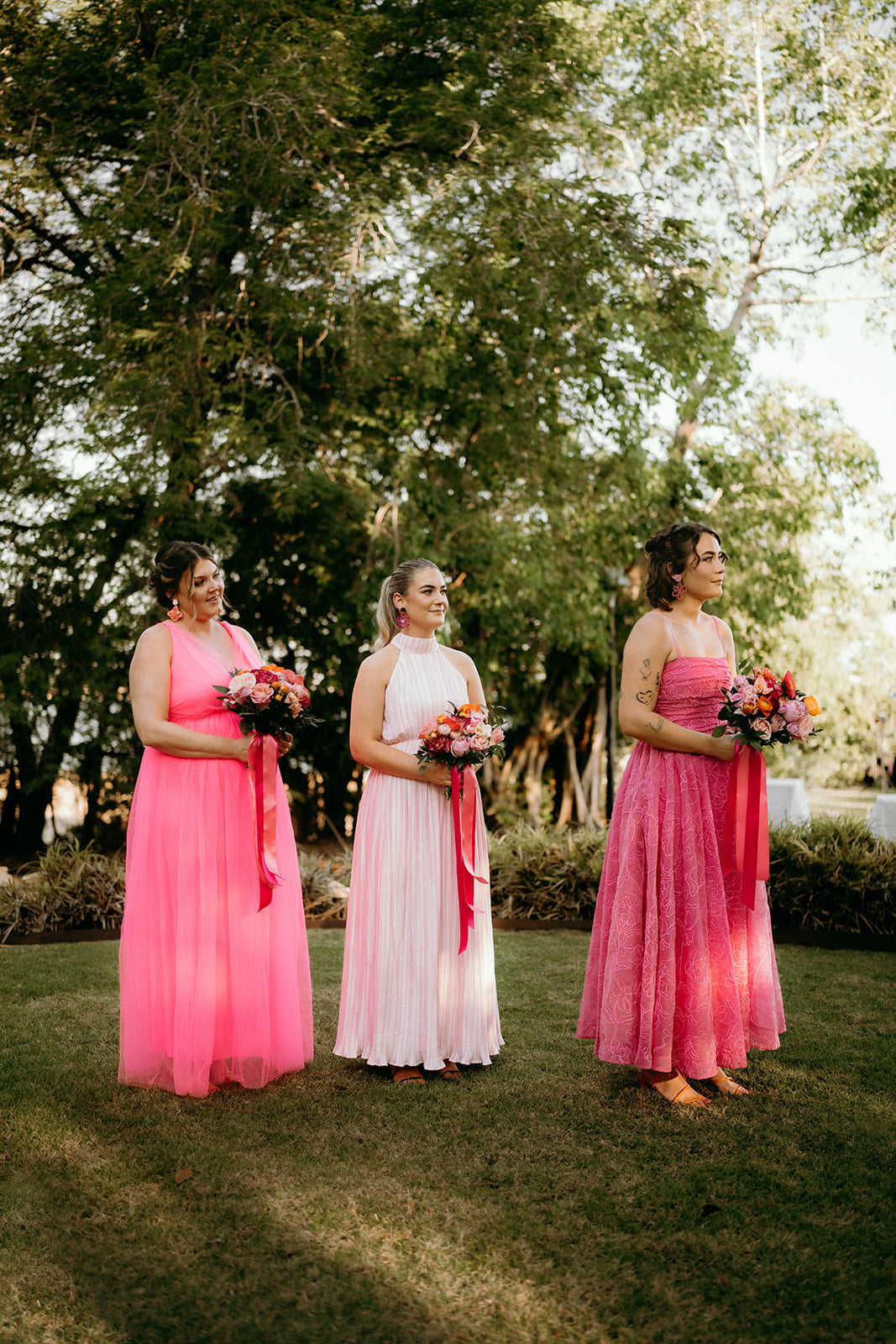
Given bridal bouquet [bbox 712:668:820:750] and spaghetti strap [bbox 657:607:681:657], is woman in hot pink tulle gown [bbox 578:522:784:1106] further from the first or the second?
bridal bouquet [bbox 712:668:820:750]

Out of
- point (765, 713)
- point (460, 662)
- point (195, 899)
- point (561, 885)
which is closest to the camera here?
point (765, 713)

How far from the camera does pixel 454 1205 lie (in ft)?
11.5

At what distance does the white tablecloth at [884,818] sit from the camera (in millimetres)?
10328

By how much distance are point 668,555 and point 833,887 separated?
4.84 m

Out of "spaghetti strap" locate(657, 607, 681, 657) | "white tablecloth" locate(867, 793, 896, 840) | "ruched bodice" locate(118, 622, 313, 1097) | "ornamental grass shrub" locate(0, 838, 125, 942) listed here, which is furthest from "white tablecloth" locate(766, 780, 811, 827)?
"ruched bodice" locate(118, 622, 313, 1097)

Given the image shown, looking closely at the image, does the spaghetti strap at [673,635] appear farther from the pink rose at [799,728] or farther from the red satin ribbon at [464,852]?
the red satin ribbon at [464,852]

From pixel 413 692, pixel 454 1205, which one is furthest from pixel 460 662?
pixel 454 1205

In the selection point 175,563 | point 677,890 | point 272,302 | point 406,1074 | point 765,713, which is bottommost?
Result: point 406,1074

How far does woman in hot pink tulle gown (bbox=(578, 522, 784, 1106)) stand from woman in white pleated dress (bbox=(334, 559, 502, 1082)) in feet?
1.96

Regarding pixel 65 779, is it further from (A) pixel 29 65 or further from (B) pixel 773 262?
(B) pixel 773 262

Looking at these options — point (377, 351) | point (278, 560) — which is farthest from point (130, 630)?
point (377, 351)

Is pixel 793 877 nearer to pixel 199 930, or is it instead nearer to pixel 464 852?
pixel 464 852

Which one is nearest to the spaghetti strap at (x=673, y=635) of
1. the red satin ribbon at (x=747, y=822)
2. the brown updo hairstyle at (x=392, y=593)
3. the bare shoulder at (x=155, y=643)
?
the red satin ribbon at (x=747, y=822)

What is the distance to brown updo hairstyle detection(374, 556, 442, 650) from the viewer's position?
4.91 meters
